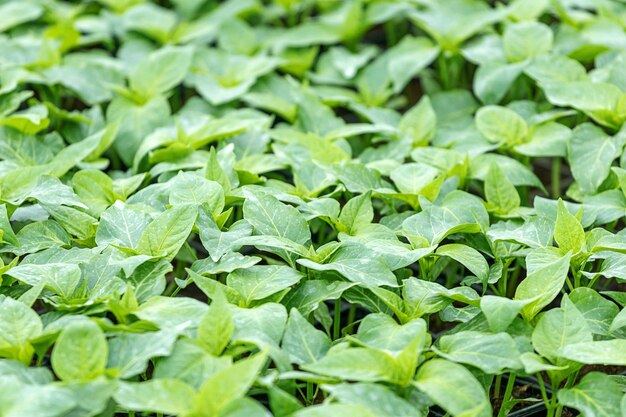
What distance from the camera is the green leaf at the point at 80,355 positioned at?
3.86ft

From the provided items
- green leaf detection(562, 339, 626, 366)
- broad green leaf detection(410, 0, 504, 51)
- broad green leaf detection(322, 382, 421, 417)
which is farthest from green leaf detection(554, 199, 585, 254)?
broad green leaf detection(410, 0, 504, 51)

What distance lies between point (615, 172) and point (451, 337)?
54 cm

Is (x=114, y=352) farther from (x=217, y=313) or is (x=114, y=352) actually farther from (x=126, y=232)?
(x=126, y=232)

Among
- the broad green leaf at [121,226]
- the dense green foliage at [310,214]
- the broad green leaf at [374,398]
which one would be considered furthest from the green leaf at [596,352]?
the broad green leaf at [121,226]

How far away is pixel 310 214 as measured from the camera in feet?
5.17

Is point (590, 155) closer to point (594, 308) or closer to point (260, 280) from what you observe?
point (594, 308)

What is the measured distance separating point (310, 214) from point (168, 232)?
0.87 feet

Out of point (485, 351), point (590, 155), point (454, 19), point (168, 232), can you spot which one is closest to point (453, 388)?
point (485, 351)

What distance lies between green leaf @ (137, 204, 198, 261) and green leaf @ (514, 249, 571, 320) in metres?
0.53

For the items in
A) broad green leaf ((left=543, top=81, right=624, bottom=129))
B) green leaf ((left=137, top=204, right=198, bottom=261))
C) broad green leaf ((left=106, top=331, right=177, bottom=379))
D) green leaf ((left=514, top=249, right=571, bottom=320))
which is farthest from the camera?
broad green leaf ((left=543, top=81, right=624, bottom=129))

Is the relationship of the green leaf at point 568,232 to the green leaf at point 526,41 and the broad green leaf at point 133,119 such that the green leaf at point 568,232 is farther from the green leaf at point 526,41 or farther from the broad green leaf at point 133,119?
the broad green leaf at point 133,119

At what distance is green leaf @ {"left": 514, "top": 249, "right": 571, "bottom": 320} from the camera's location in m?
1.32

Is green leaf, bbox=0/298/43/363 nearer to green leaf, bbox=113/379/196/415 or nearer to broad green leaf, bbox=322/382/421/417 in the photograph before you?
green leaf, bbox=113/379/196/415

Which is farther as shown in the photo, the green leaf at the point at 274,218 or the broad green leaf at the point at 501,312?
the green leaf at the point at 274,218
